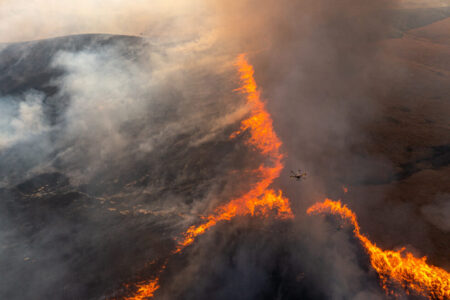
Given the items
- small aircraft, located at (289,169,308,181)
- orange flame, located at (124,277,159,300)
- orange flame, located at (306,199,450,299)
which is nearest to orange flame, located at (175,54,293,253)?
small aircraft, located at (289,169,308,181)

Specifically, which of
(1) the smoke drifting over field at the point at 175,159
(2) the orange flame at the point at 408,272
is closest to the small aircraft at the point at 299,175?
(1) the smoke drifting over field at the point at 175,159

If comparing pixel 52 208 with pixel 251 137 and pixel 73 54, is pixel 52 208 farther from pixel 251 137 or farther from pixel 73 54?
pixel 73 54

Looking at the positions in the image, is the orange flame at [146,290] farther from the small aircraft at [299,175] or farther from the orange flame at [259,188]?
the small aircraft at [299,175]

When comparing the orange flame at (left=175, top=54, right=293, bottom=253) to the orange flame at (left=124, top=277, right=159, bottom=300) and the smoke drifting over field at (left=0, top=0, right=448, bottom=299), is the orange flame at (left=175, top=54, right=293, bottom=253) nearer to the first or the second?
the smoke drifting over field at (left=0, top=0, right=448, bottom=299)

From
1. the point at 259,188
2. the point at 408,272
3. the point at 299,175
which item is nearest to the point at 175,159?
the point at 259,188

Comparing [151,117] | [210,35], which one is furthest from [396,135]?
[210,35]

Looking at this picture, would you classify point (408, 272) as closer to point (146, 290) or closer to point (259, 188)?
point (259, 188)

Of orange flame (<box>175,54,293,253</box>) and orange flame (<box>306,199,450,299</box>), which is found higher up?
orange flame (<box>175,54,293,253</box>)
